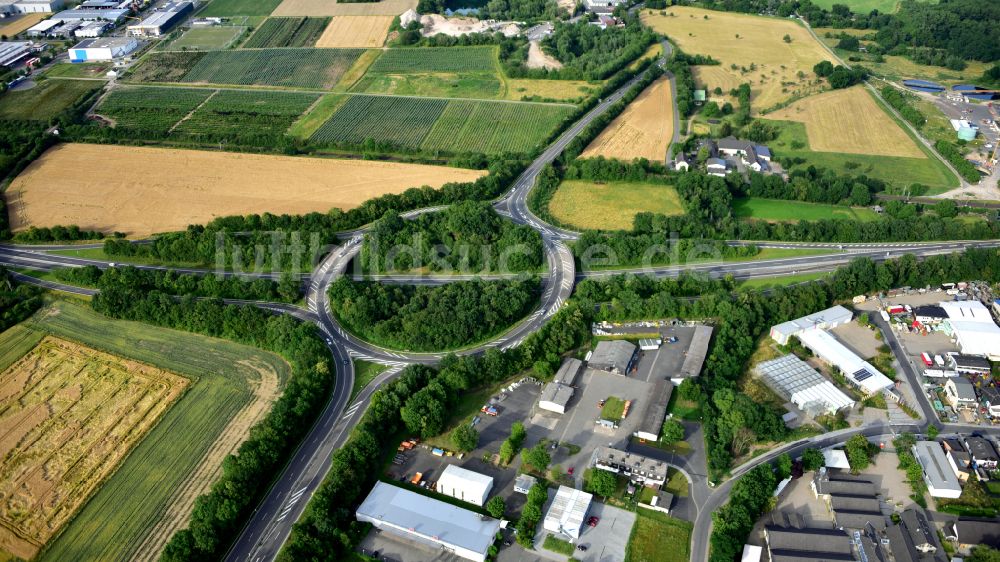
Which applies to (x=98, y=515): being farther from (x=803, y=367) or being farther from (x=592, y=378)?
(x=803, y=367)

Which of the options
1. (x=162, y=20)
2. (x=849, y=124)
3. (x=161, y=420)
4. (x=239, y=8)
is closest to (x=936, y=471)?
(x=161, y=420)

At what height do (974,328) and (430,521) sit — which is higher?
(430,521)

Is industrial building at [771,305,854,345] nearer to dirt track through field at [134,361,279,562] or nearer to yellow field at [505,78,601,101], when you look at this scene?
dirt track through field at [134,361,279,562]

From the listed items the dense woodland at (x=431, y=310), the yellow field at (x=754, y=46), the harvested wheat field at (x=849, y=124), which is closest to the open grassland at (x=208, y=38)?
the yellow field at (x=754, y=46)

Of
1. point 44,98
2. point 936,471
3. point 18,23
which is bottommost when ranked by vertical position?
point 936,471

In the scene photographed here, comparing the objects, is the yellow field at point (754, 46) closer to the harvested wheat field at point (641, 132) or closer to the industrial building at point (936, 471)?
the harvested wheat field at point (641, 132)

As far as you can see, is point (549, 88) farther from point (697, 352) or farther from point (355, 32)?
point (697, 352)
